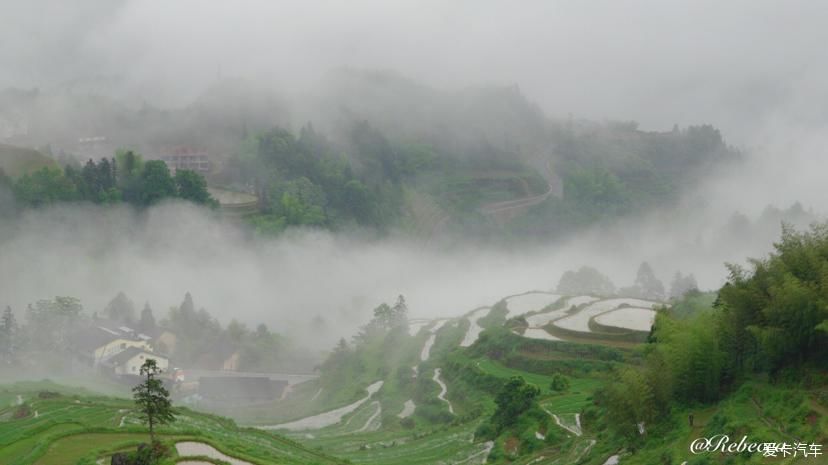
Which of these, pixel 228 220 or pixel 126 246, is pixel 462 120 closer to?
pixel 228 220

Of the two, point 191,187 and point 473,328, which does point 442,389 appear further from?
point 191,187

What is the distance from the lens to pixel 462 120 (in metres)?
151

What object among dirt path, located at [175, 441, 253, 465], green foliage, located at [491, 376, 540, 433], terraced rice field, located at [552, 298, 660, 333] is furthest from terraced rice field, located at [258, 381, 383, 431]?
dirt path, located at [175, 441, 253, 465]

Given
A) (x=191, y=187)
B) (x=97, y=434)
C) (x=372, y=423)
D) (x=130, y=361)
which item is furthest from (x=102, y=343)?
(x=191, y=187)

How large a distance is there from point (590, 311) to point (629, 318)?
15.7 ft

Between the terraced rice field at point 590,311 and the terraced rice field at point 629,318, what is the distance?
2.61 feet

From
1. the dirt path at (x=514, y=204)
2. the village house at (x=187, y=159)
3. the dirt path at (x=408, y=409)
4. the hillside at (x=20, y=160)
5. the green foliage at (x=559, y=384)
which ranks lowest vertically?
the dirt path at (x=408, y=409)

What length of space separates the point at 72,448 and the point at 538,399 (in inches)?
760

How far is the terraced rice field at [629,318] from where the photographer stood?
49869mm

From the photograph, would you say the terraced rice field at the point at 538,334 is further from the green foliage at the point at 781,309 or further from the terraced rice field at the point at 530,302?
the green foliage at the point at 781,309

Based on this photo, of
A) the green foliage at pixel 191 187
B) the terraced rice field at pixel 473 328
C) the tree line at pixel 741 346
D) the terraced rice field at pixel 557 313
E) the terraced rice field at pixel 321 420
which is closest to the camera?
the tree line at pixel 741 346

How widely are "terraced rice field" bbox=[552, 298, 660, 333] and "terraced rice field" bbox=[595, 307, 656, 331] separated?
795mm

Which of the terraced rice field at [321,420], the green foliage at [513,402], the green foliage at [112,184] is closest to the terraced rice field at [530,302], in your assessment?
the terraced rice field at [321,420]

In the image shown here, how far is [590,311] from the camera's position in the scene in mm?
57031
